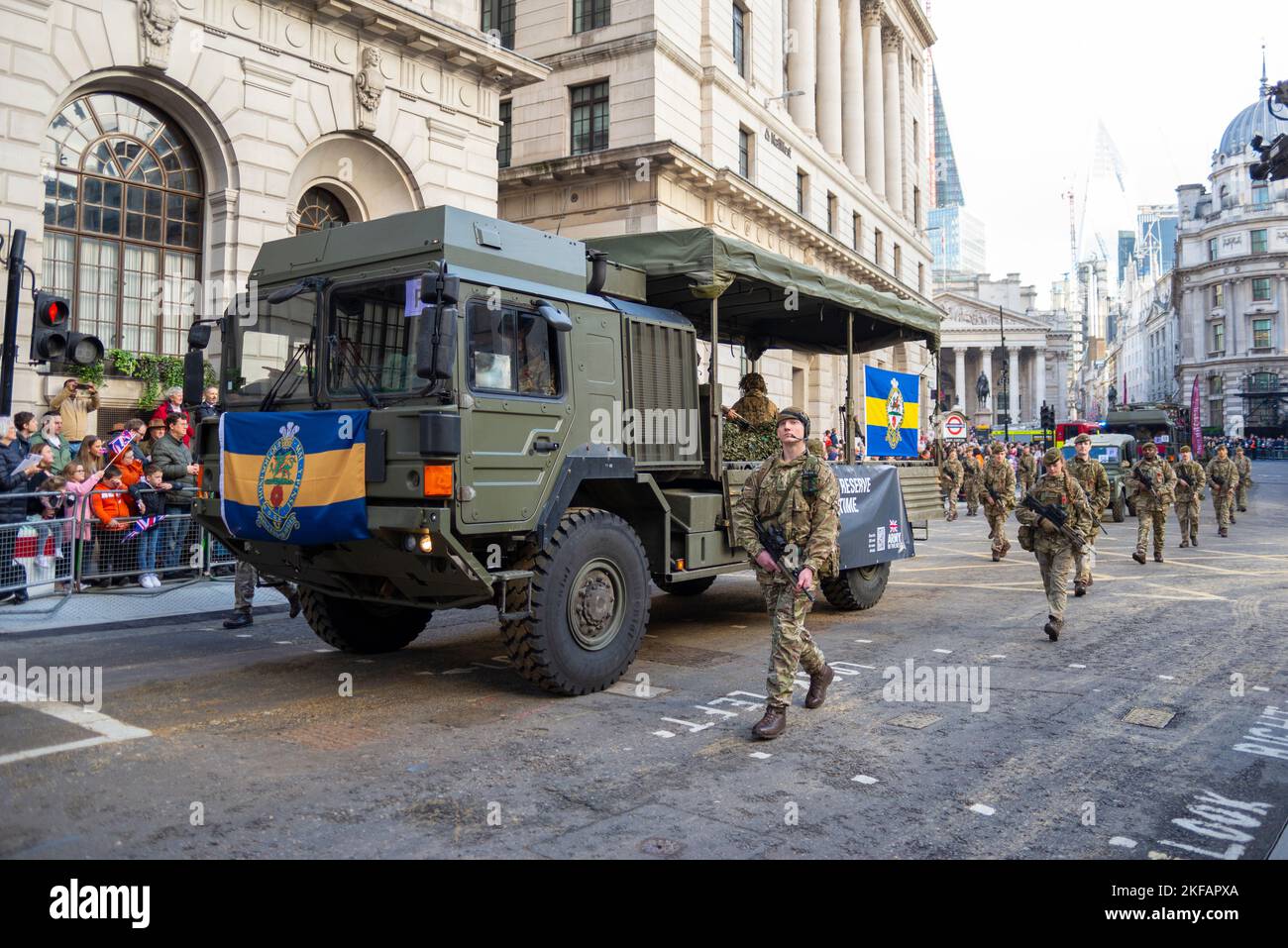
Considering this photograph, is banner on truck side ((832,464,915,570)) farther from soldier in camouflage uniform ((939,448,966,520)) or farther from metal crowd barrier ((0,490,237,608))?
soldier in camouflage uniform ((939,448,966,520))

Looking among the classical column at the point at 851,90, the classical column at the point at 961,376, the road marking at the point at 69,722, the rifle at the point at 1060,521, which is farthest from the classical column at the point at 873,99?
the classical column at the point at 961,376

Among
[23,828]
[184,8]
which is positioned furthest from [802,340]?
[184,8]

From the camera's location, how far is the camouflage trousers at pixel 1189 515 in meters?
18.5

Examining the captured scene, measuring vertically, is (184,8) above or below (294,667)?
above

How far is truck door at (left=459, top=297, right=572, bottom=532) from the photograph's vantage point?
5.92 m

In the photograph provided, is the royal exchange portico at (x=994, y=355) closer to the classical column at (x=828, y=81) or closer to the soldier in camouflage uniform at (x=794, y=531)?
the classical column at (x=828, y=81)

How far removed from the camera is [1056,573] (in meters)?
9.35

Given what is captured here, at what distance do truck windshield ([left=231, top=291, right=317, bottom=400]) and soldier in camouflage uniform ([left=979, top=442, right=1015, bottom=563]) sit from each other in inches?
523

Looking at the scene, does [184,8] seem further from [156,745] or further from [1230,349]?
[1230,349]

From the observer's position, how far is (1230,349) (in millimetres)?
92688

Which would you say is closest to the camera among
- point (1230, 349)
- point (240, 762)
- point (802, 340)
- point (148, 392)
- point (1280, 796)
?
point (1280, 796)

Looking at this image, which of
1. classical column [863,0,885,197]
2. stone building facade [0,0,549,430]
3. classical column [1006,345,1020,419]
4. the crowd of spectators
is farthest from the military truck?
classical column [1006,345,1020,419]

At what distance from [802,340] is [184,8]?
11715mm
